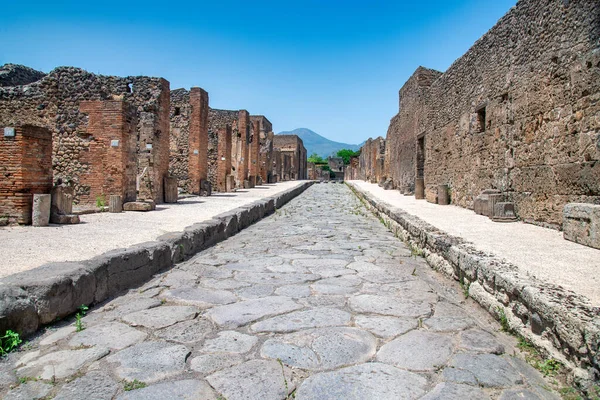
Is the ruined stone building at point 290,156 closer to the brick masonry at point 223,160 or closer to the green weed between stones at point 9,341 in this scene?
the brick masonry at point 223,160

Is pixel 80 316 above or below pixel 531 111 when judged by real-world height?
below

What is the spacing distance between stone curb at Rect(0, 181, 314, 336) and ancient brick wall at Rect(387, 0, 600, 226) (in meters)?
5.40

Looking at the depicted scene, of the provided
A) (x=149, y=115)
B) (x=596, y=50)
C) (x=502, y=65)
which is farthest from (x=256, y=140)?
(x=596, y=50)

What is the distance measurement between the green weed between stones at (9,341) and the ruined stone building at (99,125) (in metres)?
8.13

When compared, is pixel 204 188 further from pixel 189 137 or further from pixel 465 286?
pixel 465 286

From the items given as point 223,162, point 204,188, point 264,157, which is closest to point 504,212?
point 204,188

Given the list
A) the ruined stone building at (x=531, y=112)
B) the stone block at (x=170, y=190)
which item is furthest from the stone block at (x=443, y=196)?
the stone block at (x=170, y=190)

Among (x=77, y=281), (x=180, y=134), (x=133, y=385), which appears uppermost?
(x=180, y=134)

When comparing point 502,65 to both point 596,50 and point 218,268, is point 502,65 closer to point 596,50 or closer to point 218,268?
point 596,50

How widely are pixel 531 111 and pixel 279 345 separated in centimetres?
649

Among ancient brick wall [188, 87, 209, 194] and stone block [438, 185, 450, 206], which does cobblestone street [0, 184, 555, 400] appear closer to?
stone block [438, 185, 450, 206]

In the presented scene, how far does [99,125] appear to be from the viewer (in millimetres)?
10461

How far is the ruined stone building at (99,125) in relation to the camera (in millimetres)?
10305

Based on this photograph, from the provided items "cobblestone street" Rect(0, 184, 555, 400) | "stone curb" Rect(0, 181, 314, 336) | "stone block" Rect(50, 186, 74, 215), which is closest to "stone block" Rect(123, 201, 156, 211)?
"stone block" Rect(50, 186, 74, 215)
